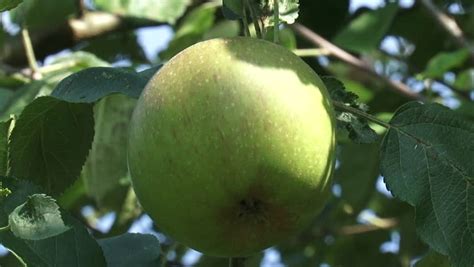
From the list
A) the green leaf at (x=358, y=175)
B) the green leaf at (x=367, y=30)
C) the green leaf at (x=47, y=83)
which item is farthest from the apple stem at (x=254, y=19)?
the green leaf at (x=358, y=175)

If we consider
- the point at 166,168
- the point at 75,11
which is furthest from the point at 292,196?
the point at 75,11

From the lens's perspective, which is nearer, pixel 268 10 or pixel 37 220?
pixel 37 220

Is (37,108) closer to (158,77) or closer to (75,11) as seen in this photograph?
(158,77)

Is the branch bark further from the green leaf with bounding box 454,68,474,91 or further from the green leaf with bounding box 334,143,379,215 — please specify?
the green leaf with bounding box 454,68,474,91

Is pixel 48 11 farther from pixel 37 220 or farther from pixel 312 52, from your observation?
pixel 37 220

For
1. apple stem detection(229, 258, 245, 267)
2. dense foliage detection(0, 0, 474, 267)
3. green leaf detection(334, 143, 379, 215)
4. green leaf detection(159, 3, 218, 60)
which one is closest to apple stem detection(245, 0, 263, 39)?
dense foliage detection(0, 0, 474, 267)

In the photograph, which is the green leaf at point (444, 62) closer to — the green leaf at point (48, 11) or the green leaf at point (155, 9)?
the green leaf at point (155, 9)

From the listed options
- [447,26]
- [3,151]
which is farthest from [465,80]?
[3,151]
